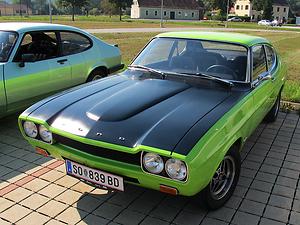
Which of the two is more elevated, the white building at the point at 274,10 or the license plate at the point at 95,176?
the white building at the point at 274,10

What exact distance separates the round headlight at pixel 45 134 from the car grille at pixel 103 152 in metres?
0.13

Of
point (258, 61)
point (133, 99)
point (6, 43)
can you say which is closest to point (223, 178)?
point (133, 99)

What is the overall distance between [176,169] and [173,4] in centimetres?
9394

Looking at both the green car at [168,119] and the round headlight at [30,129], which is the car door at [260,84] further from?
the round headlight at [30,129]

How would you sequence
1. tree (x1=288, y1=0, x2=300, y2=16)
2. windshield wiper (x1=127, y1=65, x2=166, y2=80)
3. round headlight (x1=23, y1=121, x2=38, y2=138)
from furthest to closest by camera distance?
tree (x1=288, y1=0, x2=300, y2=16)
windshield wiper (x1=127, y1=65, x2=166, y2=80)
round headlight (x1=23, y1=121, x2=38, y2=138)

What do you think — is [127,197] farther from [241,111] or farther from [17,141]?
[17,141]

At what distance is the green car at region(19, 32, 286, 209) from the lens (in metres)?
2.85

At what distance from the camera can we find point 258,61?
461 centimetres

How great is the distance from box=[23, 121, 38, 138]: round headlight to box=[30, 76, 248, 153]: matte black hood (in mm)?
102

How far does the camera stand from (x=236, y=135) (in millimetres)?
3455

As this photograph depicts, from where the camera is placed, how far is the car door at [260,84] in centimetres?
418

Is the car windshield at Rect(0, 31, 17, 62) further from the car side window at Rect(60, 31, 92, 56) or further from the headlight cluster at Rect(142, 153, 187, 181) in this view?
the headlight cluster at Rect(142, 153, 187, 181)

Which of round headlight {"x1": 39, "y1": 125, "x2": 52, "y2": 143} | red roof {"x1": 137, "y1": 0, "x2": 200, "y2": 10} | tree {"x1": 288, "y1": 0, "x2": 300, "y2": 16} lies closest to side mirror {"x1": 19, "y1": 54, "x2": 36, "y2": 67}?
round headlight {"x1": 39, "y1": 125, "x2": 52, "y2": 143}

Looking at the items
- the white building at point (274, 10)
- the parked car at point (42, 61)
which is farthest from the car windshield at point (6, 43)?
the white building at point (274, 10)
